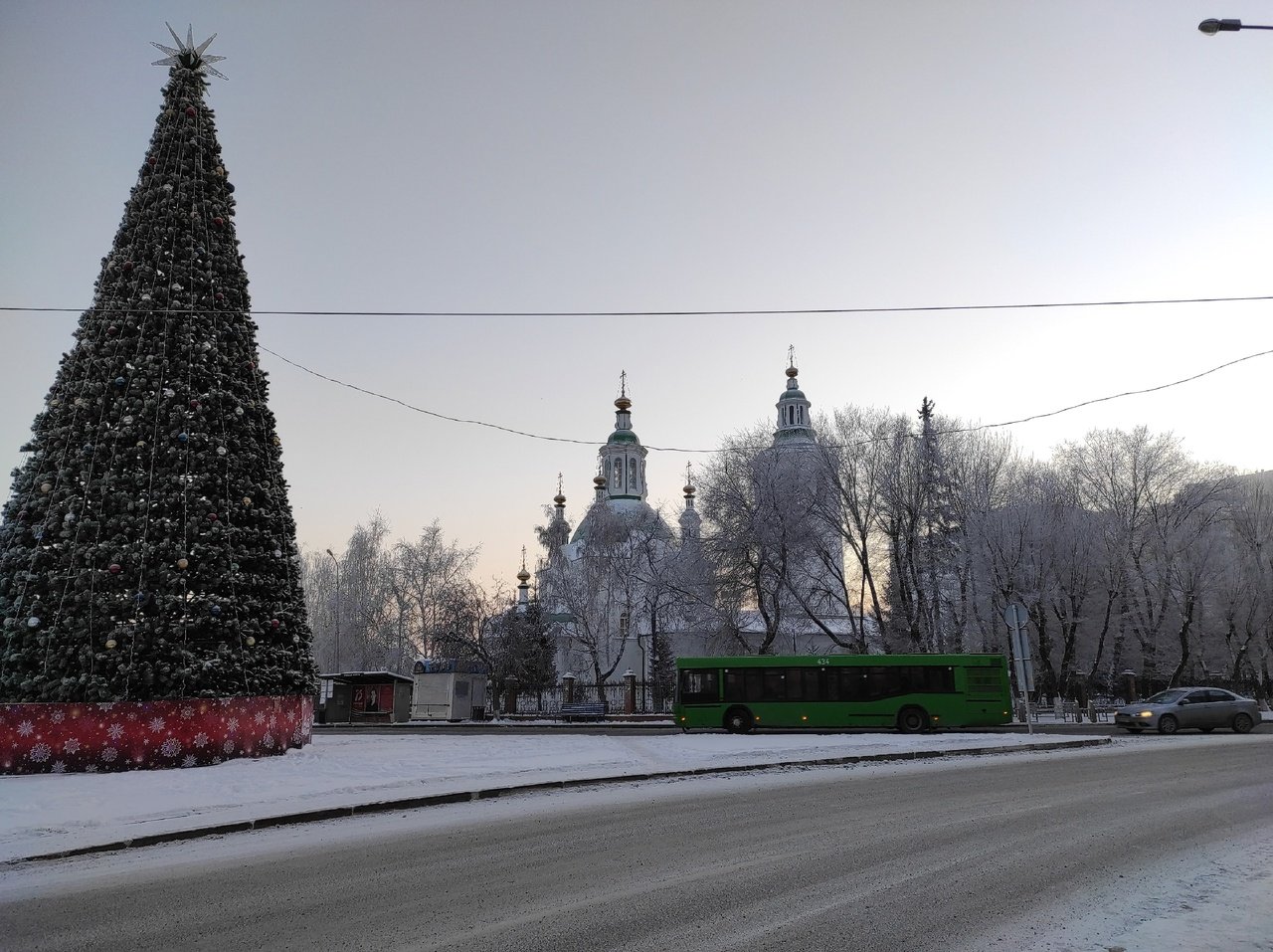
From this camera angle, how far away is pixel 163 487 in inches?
602

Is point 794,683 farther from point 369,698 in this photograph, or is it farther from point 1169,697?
point 369,698

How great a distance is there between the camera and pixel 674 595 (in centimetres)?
3912

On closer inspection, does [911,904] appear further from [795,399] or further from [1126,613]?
[795,399]

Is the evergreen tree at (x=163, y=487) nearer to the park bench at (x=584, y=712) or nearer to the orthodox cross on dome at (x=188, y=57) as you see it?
the orthodox cross on dome at (x=188, y=57)

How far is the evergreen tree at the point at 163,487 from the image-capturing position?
14492mm

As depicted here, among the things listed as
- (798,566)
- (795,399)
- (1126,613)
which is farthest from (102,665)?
(795,399)

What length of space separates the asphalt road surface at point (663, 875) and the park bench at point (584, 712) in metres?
26.1

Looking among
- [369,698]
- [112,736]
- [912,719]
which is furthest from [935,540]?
[112,736]

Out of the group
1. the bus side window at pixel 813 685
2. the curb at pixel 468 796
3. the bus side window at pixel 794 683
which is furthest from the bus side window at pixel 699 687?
the curb at pixel 468 796

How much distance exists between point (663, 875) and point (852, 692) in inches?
777

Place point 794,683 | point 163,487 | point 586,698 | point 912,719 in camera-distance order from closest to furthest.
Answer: point 163,487
point 912,719
point 794,683
point 586,698

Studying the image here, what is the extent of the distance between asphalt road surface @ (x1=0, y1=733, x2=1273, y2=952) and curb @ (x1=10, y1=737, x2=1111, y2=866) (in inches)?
20.8

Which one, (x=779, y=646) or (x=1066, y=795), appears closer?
(x=1066, y=795)

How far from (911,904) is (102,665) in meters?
14.0
